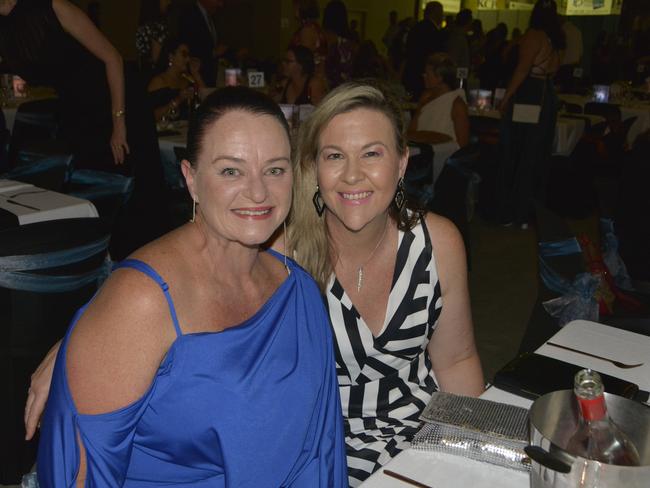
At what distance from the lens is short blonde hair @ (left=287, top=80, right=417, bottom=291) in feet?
6.05

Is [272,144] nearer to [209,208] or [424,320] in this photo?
[209,208]

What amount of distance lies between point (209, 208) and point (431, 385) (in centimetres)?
86

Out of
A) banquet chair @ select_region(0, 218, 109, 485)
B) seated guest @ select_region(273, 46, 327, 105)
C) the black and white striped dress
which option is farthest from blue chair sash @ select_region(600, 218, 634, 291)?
seated guest @ select_region(273, 46, 327, 105)

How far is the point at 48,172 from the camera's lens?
3.32 meters

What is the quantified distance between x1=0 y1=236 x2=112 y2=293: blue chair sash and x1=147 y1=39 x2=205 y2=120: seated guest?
3.01 metres

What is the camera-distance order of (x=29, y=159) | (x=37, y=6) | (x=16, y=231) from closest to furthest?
(x=16, y=231), (x=37, y=6), (x=29, y=159)

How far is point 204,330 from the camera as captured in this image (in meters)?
1.38

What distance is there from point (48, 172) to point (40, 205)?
0.68 m

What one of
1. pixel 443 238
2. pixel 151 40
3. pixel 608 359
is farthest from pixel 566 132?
pixel 608 359

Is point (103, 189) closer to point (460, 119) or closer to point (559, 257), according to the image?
point (559, 257)

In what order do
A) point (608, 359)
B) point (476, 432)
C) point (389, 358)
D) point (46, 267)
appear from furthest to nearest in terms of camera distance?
point (46, 267), point (389, 358), point (608, 359), point (476, 432)

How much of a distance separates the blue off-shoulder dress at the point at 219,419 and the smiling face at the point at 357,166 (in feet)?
1.15

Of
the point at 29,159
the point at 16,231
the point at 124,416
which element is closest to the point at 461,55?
the point at 29,159

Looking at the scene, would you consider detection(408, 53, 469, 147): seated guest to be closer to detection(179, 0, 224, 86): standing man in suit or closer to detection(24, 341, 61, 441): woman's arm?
detection(179, 0, 224, 86): standing man in suit
